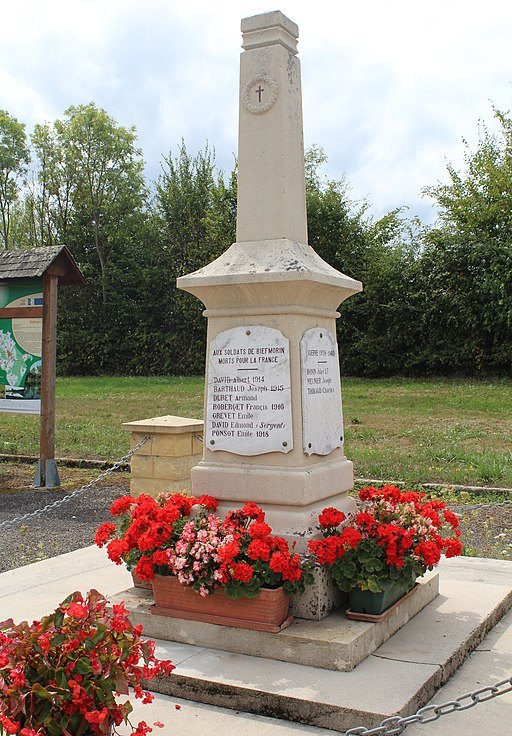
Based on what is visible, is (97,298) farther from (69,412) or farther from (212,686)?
(212,686)

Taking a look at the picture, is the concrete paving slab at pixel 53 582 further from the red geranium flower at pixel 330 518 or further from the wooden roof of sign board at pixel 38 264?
the wooden roof of sign board at pixel 38 264

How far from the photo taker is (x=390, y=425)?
11.9 m

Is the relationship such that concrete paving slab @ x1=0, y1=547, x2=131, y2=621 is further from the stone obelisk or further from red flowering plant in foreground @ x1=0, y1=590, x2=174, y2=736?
red flowering plant in foreground @ x1=0, y1=590, x2=174, y2=736

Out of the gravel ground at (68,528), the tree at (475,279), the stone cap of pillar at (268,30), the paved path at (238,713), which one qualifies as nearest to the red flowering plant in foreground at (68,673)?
the paved path at (238,713)

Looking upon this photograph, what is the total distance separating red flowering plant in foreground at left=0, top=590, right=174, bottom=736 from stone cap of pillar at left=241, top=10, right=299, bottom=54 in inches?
125

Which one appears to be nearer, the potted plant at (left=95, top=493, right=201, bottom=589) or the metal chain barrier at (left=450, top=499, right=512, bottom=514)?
the potted plant at (left=95, top=493, right=201, bottom=589)

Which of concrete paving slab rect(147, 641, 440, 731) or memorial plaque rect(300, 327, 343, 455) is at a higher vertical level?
memorial plaque rect(300, 327, 343, 455)

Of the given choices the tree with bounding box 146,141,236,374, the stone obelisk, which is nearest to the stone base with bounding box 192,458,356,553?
the stone obelisk

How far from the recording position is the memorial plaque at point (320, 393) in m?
4.18

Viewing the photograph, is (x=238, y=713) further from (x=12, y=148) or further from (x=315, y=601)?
(x=12, y=148)

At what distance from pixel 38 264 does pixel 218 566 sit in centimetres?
629

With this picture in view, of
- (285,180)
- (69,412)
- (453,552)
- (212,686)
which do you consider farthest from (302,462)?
(69,412)

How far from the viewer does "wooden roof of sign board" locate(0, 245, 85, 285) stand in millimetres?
9086

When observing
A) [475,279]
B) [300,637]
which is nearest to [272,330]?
[300,637]
